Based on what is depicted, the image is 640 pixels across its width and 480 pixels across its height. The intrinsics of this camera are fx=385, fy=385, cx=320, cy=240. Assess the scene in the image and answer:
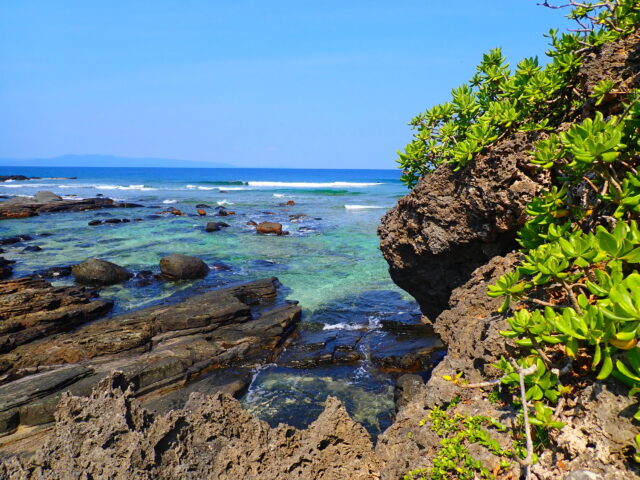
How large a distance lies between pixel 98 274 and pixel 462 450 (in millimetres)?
14737

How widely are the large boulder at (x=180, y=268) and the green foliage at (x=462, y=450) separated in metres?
13.4

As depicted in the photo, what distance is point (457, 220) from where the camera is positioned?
532 centimetres

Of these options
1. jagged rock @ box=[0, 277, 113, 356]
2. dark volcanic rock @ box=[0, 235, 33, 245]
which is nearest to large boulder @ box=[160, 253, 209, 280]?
jagged rock @ box=[0, 277, 113, 356]

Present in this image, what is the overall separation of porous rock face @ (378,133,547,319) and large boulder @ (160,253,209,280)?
1007 centimetres

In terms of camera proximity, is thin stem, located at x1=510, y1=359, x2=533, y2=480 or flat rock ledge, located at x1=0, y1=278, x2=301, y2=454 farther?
flat rock ledge, located at x1=0, y1=278, x2=301, y2=454

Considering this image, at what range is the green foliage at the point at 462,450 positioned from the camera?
2.43m

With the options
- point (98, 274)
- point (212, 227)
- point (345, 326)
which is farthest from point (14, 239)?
point (345, 326)

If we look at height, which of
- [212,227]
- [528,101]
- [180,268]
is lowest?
[180,268]

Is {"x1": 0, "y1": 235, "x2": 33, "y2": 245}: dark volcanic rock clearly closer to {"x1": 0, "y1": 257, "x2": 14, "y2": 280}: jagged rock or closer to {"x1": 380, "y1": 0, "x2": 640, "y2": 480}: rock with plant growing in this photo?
{"x1": 0, "y1": 257, "x2": 14, "y2": 280}: jagged rock


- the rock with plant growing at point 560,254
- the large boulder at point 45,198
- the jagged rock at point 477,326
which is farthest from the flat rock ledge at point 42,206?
the jagged rock at point 477,326

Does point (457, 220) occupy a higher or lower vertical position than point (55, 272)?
higher

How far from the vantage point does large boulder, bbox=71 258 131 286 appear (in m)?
14.1

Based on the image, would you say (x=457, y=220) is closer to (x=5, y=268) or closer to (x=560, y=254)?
(x=560, y=254)

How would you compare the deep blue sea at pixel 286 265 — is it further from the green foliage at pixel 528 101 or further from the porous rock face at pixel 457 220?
the green foliage at pixel 528 101
